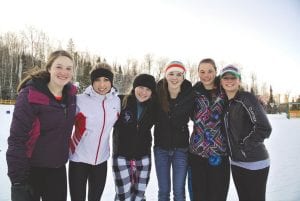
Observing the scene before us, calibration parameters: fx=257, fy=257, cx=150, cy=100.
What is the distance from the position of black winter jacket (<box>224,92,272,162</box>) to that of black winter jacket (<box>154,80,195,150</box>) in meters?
0.50

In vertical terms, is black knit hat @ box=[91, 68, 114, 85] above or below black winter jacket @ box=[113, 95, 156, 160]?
above

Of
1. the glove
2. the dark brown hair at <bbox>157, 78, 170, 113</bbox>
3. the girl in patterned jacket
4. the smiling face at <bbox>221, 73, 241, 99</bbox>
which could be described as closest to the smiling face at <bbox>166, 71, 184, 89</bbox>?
the dark brown hair at <bbox>157, 78, 170, 113</bbox>

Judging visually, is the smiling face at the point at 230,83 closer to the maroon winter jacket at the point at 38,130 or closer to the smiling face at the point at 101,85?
the smiling face at the point at 101,85

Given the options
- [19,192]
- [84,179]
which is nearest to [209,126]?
[84,179]

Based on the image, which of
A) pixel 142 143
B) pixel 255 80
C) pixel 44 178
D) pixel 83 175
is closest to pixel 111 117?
pixel 142 143

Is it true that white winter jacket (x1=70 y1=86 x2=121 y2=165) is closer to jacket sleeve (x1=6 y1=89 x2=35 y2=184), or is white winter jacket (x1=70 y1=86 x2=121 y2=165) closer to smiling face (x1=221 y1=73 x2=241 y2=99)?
jacket sleeve (x1=6 y1=89 x2=35 y2=184)

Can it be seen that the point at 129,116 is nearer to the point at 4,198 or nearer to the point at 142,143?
the point at 142,143

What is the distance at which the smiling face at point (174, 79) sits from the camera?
10.5 feet

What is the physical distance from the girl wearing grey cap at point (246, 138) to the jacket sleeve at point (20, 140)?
2018 mm

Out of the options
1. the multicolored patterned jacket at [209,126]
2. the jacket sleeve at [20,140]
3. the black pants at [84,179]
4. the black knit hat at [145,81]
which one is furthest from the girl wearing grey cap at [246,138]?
the jacket sleeve at [20,140]

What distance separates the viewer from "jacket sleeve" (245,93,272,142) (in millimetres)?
2668

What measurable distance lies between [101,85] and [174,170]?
4.48 feet

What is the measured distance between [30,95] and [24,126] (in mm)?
281

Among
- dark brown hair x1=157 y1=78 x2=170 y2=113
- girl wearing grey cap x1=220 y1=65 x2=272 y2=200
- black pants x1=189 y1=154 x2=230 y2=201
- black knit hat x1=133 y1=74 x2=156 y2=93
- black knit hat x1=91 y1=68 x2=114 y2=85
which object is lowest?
black pants x1=189 y1=154 x2=230 y2=201
